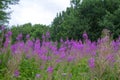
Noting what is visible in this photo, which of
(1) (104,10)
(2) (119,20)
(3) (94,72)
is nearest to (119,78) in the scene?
(3) (94,72)

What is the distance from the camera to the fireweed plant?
17.9 feet

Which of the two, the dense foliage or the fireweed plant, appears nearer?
the fireweed plant

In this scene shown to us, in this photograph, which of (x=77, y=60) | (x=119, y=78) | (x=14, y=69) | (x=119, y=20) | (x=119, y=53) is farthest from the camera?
(x=119, y=20)

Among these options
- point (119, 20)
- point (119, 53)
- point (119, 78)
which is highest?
point (119, 20)

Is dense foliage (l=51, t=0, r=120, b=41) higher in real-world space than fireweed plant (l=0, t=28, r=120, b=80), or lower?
higher

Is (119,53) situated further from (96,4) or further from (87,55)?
(96,4)

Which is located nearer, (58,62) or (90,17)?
(58,62)

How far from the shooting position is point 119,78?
18.6 feet

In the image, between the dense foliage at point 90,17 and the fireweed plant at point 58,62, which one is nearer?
the fireweed plant at point 58,62

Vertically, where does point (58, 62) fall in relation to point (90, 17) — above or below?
below

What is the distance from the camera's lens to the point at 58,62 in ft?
21.5

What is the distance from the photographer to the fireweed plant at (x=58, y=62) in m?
5.45

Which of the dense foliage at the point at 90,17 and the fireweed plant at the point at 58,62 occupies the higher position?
the dense foliage at the point at 90,17

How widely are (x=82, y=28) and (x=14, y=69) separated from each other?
87.3ft
